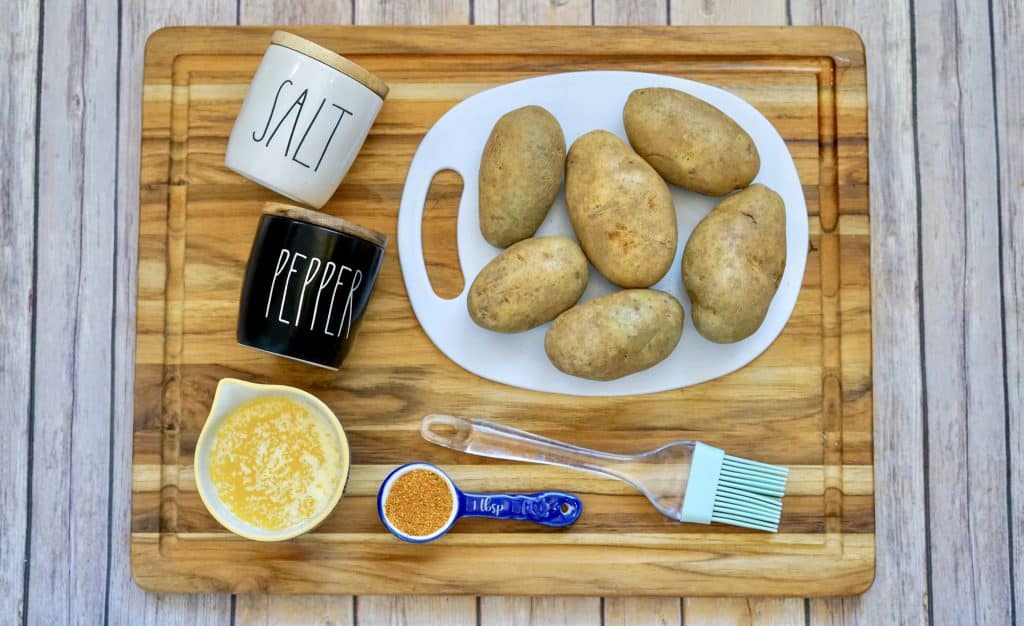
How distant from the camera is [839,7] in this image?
3.27ft

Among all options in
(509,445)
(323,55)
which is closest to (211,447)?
(509,445)

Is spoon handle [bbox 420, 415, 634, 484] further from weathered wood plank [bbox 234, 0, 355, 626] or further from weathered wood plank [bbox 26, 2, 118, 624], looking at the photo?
weathered wood plank [bbox 26, 2, 118, 624]

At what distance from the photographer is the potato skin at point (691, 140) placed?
900 millimetres

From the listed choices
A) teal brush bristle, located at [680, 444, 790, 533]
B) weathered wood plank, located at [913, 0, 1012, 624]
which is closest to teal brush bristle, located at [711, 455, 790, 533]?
teal brush bristle, located at [680, 444, 790, 533]

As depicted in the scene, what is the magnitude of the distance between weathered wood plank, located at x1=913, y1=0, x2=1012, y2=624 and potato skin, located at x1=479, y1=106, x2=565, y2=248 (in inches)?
17.7

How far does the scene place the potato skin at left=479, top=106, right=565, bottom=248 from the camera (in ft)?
2.92

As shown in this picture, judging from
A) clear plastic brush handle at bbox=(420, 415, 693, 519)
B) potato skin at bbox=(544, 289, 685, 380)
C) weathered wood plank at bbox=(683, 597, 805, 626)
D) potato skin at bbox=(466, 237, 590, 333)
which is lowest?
→ weathered wood plank at bbox=(683, 597, 805, 626)

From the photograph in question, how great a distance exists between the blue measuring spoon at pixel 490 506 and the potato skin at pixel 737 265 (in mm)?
250

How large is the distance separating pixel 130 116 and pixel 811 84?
0.80 metres

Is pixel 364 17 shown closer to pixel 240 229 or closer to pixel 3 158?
pixel 240 229

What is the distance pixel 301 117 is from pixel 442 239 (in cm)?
21

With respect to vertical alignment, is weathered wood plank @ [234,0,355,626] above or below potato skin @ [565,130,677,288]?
below

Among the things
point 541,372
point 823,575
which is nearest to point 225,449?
point 541,372

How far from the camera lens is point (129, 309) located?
0.98m
